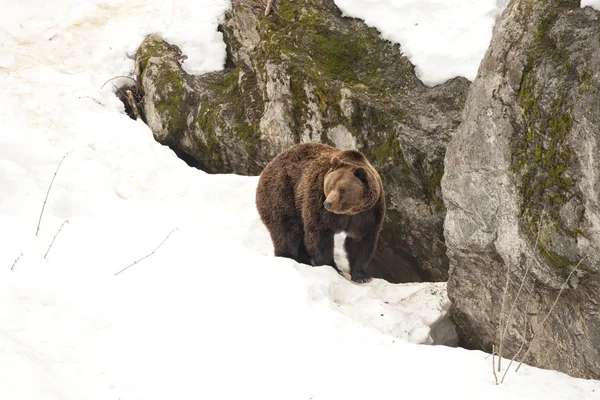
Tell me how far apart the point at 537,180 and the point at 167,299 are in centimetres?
361

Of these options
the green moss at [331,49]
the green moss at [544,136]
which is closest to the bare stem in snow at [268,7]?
the green moss at [331,49]

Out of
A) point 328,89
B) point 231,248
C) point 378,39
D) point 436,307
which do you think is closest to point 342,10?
point 378,39

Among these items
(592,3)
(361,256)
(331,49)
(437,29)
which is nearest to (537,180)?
(592,3)

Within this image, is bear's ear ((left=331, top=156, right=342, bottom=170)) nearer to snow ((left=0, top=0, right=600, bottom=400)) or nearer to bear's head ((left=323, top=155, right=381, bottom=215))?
bear's head ((left=323, top=155, right=381, bottom=215))

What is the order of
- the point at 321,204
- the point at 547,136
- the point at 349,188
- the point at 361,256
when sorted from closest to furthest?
the point at 547,136 → the point at 349,188 → the point at 321,204 → the point at 361,256

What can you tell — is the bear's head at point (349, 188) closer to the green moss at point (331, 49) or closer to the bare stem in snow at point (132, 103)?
the green moss at point (331, 49)

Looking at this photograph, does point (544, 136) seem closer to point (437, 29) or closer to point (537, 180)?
point (537, 180)

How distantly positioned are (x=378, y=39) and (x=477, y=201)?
4.03m

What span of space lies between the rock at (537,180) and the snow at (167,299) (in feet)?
2.77

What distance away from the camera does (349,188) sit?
6.89 metres

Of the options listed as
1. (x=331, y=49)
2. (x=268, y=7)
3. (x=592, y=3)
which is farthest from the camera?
(x=268, y=7)

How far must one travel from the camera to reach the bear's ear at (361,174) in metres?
6.90

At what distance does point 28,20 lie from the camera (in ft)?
46.2

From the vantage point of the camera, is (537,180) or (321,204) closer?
(537,180)
